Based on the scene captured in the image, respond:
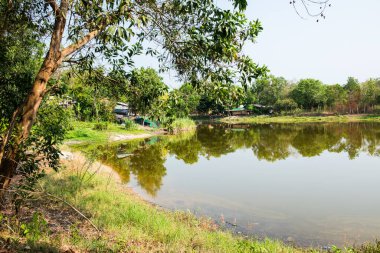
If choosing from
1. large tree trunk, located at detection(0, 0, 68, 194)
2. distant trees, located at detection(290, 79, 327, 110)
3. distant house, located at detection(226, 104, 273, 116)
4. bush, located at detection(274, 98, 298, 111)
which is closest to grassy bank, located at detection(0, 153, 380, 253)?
large tree trunk, located at detection(0, 0, 68, 194)

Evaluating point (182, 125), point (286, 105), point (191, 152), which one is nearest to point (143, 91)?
point (191, 152)

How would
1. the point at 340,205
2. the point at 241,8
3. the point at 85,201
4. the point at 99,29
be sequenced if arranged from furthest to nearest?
the point at 340,205, the point at 85,201, the point at 99,29, the point at 241,8

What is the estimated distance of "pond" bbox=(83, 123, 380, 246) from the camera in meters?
10.2

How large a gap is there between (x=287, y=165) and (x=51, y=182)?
48.8 feet

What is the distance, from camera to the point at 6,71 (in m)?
6.74

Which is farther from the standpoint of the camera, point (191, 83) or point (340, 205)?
point (340, 205)

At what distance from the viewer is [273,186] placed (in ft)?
50.7

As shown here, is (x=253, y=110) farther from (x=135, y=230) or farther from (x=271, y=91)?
(x=135, y=230)

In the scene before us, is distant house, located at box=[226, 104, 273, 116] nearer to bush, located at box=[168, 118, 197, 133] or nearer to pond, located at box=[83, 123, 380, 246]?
bush, located at box=[168, 118, 197, 133]

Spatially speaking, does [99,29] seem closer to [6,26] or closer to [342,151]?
[6,26]

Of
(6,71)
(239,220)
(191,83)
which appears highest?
(6,71)

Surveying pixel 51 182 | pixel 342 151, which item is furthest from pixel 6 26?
pixel 342 151

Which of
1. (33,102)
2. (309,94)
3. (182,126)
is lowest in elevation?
(182,126)

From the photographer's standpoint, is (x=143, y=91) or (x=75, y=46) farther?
(x=143, y=91)
